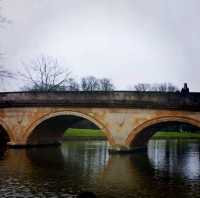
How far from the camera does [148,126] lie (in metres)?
23.9

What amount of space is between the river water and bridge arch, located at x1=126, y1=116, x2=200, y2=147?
1926mm

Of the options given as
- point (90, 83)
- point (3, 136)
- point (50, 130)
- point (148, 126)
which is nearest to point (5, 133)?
point (3, 136)

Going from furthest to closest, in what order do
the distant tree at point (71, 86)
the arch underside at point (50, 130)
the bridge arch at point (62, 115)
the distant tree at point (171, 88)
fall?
the distant tree at point (171, 88)
the distant tree at point (71, 86)
the arch underside at point (50, 130)
the bridge arch at point (62, 115)

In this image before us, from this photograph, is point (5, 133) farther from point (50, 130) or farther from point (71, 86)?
point (71, 86)

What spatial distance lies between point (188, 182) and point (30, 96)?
16.1m

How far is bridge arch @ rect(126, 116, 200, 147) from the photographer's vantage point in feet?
74.3

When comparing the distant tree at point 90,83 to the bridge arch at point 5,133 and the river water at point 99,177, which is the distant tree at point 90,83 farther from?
the river water at point 99,177

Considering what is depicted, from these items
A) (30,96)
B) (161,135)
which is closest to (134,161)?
(30,96)

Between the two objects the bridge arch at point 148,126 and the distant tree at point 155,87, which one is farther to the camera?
the distant tree at point 155,87

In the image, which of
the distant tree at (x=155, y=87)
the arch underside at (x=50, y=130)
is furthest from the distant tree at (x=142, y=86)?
the arch underside at (x=50, y=130)

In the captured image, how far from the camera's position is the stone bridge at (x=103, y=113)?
76.4 feet

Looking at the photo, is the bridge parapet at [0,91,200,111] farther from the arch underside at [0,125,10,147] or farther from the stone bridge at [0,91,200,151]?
the arch underside at [0,125,10,147]

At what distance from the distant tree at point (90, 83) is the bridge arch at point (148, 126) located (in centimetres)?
4162

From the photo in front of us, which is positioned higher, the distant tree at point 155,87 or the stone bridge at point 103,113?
the distant tree at point 155,87
